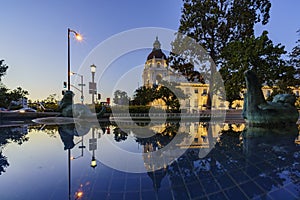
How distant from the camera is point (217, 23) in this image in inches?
609

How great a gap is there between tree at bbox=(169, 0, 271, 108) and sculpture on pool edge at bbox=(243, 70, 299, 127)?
8374mm

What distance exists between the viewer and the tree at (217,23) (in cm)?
1507

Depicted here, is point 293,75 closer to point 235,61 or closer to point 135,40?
point 235,61

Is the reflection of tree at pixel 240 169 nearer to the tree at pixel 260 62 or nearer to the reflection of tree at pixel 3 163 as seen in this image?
the reflection of tree at pixel 3 163

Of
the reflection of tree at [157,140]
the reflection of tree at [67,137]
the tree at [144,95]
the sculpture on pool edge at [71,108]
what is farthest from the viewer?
the tree at [144,95]

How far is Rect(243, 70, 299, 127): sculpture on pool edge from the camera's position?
23.5ft

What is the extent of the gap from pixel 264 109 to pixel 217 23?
11.0 meters

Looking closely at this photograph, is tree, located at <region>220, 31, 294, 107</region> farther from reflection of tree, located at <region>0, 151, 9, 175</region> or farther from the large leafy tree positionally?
reflection of tree, located at <region>0, 151, 9, 175</region>

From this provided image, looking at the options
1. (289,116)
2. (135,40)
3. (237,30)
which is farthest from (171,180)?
(237,30)

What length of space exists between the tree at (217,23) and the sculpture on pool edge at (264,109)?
8374mm

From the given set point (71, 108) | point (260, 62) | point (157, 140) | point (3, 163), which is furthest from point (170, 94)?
point (3, 163)

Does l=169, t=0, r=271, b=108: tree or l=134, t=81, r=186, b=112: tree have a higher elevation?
l=169, t=0, r=271, b=108: tree

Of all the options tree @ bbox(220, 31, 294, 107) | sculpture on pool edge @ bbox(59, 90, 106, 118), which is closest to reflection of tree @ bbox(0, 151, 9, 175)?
sculpture on pool edge @ bbox(59, 90, 106, 118)

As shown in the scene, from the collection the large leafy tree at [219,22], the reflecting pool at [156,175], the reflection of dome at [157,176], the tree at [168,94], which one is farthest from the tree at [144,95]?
the reflection of dome at [157,176]
